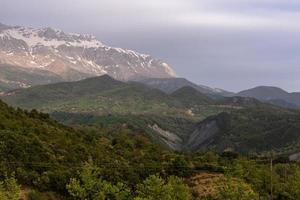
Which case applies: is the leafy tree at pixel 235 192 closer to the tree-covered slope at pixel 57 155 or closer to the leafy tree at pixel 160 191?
the leafy tree at pixel 160 191

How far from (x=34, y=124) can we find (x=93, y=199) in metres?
38.2

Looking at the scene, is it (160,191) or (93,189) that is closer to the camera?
(160,191)

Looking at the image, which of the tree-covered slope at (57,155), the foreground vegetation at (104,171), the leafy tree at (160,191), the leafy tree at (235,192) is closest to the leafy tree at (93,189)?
the foreground vegetation at (104,171)

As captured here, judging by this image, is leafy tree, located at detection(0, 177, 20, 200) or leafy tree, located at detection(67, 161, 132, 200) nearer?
leafy tree, located at detection(0, 177, 20, 200)

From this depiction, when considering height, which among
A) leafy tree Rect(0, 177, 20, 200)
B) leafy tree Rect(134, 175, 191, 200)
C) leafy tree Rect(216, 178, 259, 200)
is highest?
leafy tree Rect(0, 177, 20, 200)

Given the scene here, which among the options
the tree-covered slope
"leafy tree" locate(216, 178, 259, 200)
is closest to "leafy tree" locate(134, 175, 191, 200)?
"leafy tree" locate(216, 178, 259, 200)

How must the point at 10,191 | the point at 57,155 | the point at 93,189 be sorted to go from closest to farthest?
the point at 10,191 → the point at 93,189 → the point at 57,155

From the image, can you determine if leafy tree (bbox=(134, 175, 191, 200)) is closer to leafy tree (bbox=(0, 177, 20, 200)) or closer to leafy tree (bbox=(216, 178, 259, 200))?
leafy tree (bbox=(216, 178, 259, 200))

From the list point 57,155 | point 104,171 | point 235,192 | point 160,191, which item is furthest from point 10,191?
point 235,192

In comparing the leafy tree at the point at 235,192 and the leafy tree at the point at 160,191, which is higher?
the leafy tree at the point at 160,191

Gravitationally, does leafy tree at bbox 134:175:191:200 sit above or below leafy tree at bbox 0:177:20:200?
below

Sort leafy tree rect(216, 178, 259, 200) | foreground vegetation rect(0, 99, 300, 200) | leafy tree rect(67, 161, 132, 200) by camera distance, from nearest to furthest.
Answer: leafy tree rect(67, 161, 132, 200), foreground vegetation rect(0, 99, 300, 200), leafy tree rect(216, 178, 259, 200)

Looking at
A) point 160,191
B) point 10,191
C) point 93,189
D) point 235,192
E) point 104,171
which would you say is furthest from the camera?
point 104,171

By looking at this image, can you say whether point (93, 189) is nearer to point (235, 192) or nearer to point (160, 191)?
point (160, 191)
